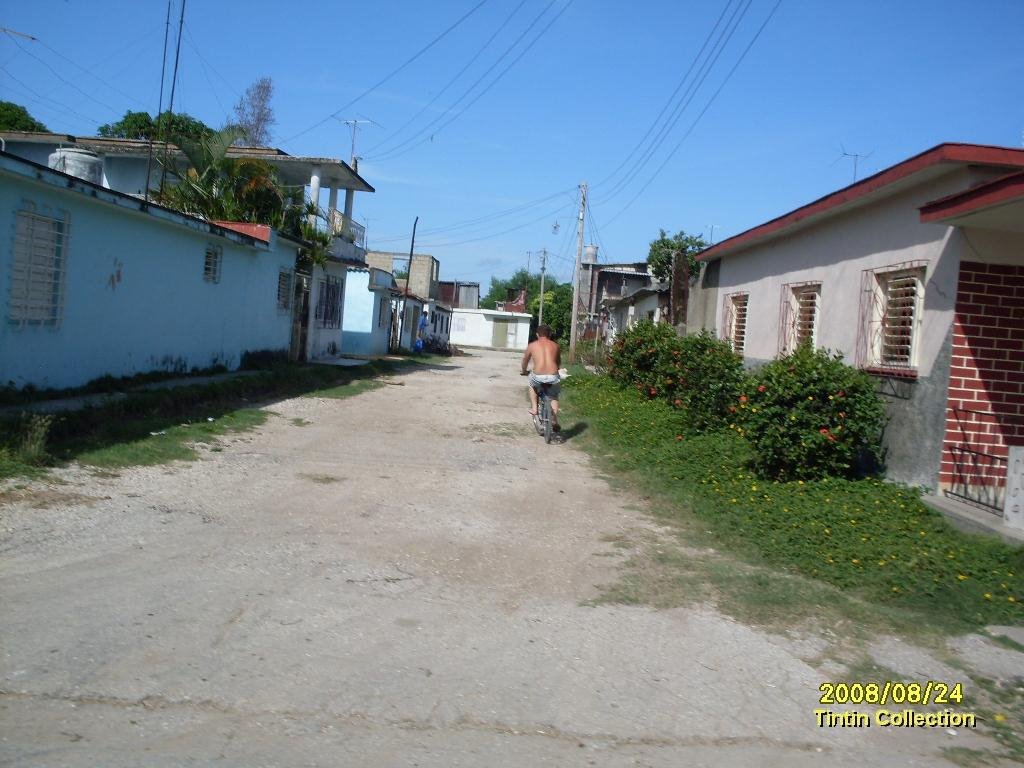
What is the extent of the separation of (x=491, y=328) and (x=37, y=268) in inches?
2123

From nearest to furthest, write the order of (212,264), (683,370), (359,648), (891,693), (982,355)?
1. (891,693)
2. (359,648)
3. (982,355)
4. (683,370)
5. (212,264)

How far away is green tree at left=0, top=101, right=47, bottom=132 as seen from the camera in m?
38.4

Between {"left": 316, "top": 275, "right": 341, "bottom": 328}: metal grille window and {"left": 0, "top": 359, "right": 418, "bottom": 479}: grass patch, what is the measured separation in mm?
9415

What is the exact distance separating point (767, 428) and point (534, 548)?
10.2ft

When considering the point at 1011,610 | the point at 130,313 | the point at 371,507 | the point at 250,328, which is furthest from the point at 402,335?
the point at 1011,610

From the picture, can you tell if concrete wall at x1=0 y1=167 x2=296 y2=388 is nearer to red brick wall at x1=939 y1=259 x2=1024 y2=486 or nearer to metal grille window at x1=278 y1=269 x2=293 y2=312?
metal grille window at x1=278 y1=269 x2=293 y2=312

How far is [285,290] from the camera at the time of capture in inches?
906

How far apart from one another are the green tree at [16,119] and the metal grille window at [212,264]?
2720 cm

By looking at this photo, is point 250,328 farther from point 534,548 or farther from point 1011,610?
point 1011,610

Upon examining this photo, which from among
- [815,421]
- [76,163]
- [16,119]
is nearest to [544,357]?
[815,421]

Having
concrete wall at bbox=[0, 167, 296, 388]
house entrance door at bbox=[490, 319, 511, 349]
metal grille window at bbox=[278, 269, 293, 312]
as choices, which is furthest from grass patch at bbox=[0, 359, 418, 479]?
house entrance door at bbox=[490, 319, 511, 349]

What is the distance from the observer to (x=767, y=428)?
8891 mm

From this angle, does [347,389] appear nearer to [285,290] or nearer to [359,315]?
Result: [285,290]

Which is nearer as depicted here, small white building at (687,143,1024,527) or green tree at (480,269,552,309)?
small white building at (687,143,1024,527)
